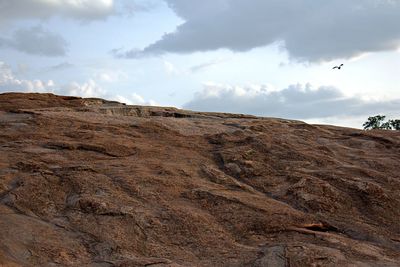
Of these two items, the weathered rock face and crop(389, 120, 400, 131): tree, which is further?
crop(389, 120, 400, 131): tree

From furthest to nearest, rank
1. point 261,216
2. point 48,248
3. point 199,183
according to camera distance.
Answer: point 199,183 < point 261,216 < point 48,248

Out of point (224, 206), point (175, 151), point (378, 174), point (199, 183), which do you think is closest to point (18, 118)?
point (175, 151)

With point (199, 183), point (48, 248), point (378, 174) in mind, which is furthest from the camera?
point (378, 174)

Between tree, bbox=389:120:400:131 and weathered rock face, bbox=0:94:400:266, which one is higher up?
tree, bbox=389:120:400:131

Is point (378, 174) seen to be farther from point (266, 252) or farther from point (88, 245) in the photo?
point (88, 245)

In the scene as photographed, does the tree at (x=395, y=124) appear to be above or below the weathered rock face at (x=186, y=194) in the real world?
above

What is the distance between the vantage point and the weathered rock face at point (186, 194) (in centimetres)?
798

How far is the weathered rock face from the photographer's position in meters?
7.98

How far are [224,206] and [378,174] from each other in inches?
165

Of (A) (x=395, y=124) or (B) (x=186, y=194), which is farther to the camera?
(A) (x=395, y=124)

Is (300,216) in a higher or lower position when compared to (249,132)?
lower

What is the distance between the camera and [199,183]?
1034 cm

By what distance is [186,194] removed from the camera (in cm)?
977

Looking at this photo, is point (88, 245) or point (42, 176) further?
point (42, 176)
